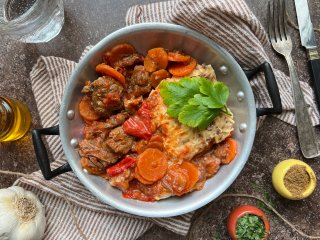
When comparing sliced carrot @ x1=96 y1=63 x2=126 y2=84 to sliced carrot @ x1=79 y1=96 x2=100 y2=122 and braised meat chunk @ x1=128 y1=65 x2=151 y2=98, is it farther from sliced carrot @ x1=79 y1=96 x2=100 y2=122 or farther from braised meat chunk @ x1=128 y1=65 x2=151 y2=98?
sliced carrot @ x1=79 y1=96 x2=100 y2=122

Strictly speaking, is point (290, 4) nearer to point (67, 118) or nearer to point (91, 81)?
point (91, 81)

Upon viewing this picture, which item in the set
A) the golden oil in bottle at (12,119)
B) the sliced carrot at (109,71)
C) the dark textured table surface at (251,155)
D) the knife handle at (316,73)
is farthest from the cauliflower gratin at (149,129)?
the knife handle at (316,73)

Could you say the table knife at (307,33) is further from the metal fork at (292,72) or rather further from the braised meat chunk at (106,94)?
the braised meat chunk at (106,94)

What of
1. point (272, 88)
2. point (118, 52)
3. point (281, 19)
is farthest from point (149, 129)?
point (281, 19)

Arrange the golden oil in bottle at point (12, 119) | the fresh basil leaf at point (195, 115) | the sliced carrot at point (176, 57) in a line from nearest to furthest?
the fresh basil leaf at point (195, 115) < the sliced carrot at point (176, 57) < the golden oil in bottle at point (12, 119)

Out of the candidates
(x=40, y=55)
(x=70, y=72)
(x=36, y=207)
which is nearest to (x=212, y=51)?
(x=70, y=72)

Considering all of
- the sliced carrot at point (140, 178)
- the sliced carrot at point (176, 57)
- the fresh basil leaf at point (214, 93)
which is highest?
the sliced carrot at point (176, 57)

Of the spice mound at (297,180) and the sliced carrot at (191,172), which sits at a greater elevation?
the sliced carrot at (191,172)

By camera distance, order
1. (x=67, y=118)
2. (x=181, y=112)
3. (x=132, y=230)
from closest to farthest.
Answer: (x=181, y=112) < (x=67, y=118) < (x=132, y=230)
